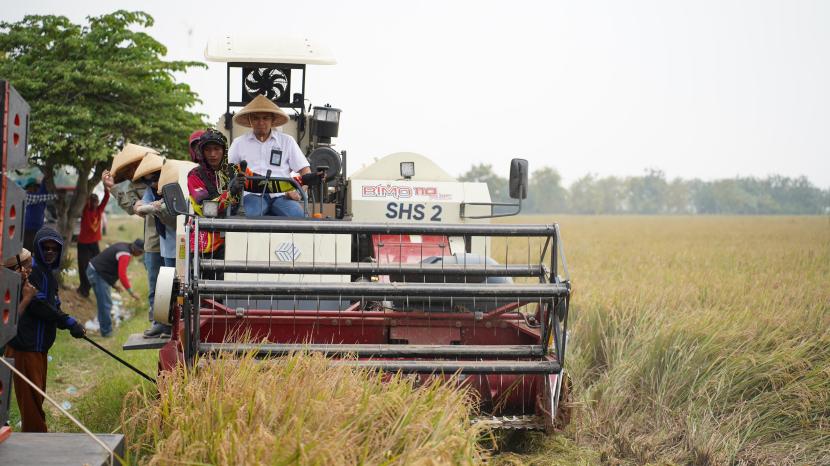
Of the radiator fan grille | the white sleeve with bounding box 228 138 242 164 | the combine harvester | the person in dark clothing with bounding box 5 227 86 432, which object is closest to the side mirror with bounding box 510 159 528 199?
the combine harvester

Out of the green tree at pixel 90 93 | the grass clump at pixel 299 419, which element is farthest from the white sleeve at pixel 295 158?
the green tree at pixel 90 93

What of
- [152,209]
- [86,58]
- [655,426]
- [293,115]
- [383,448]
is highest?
[86,58]

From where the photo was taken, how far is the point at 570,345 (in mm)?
8570

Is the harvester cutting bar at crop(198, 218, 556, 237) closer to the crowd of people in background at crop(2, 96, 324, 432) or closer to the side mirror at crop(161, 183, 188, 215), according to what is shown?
the crowd of people in background at crop(2, 96, 324, 432)

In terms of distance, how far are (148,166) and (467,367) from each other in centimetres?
483

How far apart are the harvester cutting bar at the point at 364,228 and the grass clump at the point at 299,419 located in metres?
0.96

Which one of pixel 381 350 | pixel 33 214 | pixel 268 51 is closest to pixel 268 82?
pixel 268 51

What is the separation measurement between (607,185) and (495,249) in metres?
147

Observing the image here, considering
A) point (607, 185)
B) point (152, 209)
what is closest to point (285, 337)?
point (152, 209)

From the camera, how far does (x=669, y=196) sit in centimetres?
16150

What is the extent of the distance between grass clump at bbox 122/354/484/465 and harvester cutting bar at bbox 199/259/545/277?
93 cm

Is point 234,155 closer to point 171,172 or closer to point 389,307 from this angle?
point 171,172

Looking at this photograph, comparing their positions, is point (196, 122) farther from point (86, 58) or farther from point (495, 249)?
point (495, 249)

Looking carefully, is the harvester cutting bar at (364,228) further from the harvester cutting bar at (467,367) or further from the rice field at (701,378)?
the rice field at (701,378)
